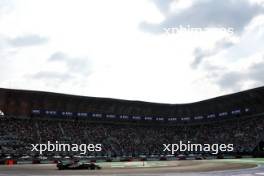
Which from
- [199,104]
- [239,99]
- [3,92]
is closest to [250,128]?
[239,99]

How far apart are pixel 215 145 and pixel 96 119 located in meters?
27.4

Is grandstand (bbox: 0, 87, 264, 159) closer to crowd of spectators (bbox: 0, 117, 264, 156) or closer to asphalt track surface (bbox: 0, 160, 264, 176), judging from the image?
crowd of spectators (bbox: 0, 117, 264, 156)

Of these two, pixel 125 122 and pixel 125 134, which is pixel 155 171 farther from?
pixel 125 122

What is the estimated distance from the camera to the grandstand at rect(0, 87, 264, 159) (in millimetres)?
85500

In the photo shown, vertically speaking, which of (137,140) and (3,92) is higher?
(3,92)

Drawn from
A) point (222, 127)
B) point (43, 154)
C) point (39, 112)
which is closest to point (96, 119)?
point (39, 112)

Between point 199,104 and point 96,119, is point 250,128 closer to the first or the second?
point 199,104

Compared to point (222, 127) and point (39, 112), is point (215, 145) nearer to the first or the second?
point (222, 127)

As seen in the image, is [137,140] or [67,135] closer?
[67,135]

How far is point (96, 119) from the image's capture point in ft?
325

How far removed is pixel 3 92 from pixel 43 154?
14.9m

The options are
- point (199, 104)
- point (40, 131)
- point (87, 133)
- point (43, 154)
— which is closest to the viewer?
point (43, 154)

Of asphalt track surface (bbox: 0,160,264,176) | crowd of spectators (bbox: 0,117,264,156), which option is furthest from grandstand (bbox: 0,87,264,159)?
asphalt track surface (bbox: 0,160,264,176)

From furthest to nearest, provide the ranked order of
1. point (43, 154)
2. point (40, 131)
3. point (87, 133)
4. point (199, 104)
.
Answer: point (199, 104), point (87, 133), point (40, 131), point (43, 154)
